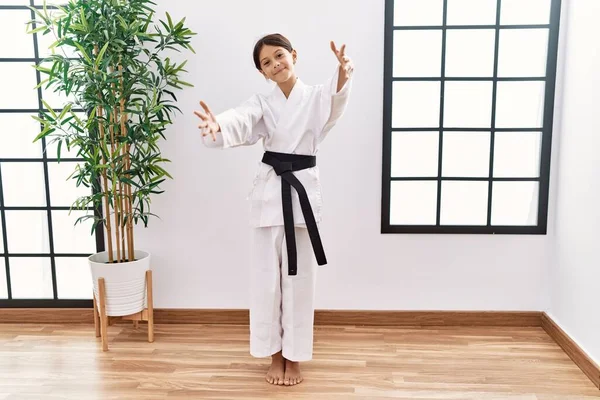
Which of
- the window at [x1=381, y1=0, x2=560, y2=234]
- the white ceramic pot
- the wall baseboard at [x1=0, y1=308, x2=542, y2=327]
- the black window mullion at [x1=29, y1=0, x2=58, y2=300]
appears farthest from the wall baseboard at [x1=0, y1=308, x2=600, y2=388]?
the window at [x1=381, y1=0, x2=560, y2=234]

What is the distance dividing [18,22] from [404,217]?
2.45 meters

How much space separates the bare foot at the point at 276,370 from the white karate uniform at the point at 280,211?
0.17 ft

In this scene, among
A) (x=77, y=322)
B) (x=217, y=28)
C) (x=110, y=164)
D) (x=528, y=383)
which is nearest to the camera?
(x=528, y=383)

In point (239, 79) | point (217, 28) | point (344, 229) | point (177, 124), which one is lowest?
point (344, 229)

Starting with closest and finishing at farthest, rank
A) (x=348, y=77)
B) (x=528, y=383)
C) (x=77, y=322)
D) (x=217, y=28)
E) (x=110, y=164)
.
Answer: (x=348, y=77) < (x=528, y=383) < (x=110, y=164) < (x=217, y=28) < (x=77, y=322)

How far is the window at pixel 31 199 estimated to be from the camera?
315 cm

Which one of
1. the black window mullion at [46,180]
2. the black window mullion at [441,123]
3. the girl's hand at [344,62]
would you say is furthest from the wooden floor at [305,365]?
the girl's hand at [344,62]

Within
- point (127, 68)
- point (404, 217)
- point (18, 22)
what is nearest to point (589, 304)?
point (404, 217)

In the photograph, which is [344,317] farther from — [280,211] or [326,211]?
[280,211]

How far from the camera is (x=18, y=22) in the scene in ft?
10.2

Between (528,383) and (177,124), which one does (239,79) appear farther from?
(528,383)

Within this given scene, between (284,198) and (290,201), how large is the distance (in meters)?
0.03

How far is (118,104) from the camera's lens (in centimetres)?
274

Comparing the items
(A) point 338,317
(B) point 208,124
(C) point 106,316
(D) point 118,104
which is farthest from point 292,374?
(D) point 118,104
